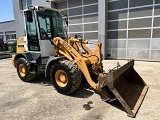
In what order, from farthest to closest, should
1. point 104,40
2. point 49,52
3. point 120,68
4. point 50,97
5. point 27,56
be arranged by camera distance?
point 104,40 → point 27,56 → point 49,52 → point 50,97 → point 120,68

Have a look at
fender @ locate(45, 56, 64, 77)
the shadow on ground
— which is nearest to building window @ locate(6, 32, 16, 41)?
the shadow on ground

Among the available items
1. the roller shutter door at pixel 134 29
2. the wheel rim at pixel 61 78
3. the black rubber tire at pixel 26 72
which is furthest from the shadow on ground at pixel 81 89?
the roller shutter door at pixel 134 29

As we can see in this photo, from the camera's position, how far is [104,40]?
1100cm

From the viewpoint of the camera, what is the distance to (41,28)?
520 centimetres

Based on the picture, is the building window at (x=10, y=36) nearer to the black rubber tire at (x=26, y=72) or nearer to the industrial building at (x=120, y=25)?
the industrial building at (x=120, y=25)

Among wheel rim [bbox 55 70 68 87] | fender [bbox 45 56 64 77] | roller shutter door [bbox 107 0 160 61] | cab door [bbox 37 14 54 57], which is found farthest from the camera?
roller shutter door [bbox 107 0 160 61]

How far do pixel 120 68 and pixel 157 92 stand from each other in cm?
164

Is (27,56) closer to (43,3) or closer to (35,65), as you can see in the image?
(35,65)

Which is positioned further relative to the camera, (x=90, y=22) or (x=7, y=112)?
(x=90, y=22)

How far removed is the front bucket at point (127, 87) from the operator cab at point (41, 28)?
2.39 m

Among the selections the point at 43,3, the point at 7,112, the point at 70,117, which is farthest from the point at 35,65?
the point at 43,3

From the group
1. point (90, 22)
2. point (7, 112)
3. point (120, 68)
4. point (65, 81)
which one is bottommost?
point (7, 112)

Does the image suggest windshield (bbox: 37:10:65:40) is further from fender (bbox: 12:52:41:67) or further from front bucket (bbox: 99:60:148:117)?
front bucket (bbox: 99:60:148:117)

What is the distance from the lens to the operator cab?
509 centimetres
